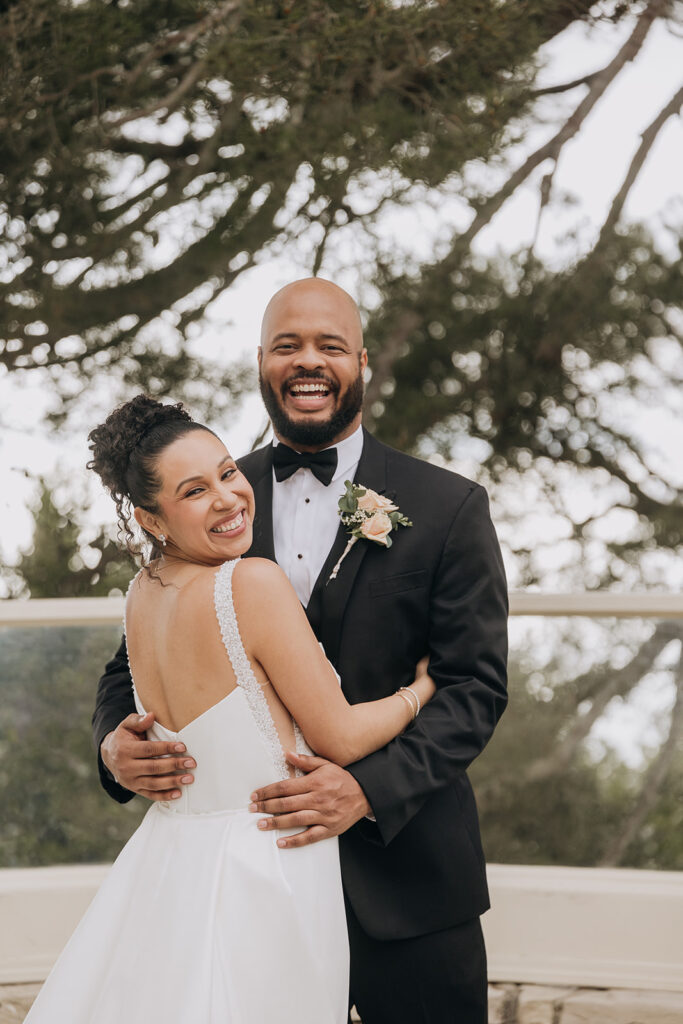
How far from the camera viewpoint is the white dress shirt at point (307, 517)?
85.4 inches

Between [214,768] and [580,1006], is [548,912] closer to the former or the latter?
[580,1006]

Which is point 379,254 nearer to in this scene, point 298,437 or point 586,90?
point 586,90

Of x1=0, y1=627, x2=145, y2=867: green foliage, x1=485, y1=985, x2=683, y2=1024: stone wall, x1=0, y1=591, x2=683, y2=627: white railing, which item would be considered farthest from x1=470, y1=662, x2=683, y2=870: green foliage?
x1=0, y1=627, x2=145, y2=867: green foliage

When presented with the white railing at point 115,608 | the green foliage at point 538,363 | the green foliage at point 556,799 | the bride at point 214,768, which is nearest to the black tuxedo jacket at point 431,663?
the bride at point 214,768

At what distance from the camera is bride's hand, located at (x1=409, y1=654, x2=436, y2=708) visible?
1.99 m

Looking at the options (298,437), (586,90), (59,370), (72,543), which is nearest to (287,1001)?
(298,437)

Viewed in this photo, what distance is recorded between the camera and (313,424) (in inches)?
89.0

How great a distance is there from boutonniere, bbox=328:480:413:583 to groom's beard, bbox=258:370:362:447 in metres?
0.19

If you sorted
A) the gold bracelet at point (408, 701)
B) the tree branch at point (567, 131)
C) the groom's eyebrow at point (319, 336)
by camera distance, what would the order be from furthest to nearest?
the tree branch at point (567, 131)
the groom's eyebrow at point (319, 336)
the gold bracelet at point (408, 701)

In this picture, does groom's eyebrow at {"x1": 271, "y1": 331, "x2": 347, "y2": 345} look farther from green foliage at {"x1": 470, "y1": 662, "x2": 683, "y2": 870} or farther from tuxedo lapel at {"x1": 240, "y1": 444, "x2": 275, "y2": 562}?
green foliage at {"x1": 470, "y1": 662, "x2": 683, "y2": 870}

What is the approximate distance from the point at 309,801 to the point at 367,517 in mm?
574

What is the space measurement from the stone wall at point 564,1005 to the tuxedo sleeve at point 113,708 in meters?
1.17

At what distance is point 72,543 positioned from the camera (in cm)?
418

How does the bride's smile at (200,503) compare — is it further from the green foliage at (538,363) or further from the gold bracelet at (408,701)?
the green foliage at (538,363)
